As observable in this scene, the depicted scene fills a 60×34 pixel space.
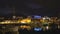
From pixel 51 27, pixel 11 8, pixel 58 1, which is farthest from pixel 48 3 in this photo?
pixel 11 8

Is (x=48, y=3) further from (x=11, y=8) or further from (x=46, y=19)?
(x=11, y=8)

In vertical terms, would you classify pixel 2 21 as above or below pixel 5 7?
below

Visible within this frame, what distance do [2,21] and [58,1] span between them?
0.51m

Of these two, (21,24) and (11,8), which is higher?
(11,8)

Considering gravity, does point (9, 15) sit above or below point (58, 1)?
below

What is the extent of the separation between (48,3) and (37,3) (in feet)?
0.32

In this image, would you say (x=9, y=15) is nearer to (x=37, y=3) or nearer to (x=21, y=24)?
(x=21, y=24)

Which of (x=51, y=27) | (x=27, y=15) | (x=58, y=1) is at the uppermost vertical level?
(x=58, y=1)

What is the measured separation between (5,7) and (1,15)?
0.08 m

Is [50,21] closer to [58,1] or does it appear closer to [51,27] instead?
[51,27]

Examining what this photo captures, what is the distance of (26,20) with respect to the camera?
2.79ft

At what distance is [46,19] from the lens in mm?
864

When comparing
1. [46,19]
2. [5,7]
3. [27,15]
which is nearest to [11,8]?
[5,7]

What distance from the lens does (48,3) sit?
91 cm
